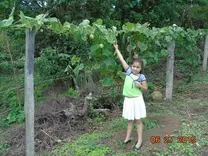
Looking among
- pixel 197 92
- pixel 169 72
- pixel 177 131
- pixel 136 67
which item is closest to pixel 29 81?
pixel 136 67

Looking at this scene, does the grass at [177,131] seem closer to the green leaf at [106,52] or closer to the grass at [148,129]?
the grass at [148,129]

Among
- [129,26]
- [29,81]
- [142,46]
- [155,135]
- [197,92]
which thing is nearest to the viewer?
[29,81]

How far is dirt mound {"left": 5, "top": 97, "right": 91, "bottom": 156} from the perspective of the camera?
3.46 meters

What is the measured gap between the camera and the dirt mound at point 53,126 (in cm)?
346

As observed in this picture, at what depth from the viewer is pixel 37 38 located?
5.96 m

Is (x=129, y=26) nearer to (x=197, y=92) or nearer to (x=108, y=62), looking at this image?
(x=108, y=62)

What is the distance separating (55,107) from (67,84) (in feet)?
6.32

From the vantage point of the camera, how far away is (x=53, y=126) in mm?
3834

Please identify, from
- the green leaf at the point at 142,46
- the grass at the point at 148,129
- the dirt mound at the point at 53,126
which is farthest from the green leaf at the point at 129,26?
the dirt mound at the point at 53,126

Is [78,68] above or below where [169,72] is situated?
above

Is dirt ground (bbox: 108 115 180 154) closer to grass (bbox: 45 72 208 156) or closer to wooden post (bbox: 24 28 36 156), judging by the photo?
grass (bbox: 45 72 208 156)

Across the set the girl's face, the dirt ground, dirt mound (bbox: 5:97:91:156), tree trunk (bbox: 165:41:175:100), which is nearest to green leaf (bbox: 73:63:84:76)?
dirt mound (bbox: 5:97:91:156)

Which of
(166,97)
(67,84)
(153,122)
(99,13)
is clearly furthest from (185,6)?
(153,122)

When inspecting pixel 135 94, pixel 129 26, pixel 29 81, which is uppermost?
pixel 129 26
